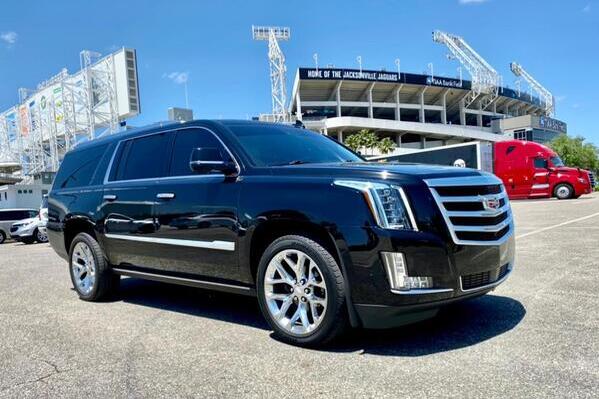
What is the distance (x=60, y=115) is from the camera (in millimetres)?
62781

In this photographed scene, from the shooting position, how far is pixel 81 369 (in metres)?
3.59

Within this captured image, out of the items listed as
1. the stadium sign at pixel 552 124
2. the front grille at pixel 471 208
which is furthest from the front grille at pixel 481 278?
the stadium sign at pixel 552 124

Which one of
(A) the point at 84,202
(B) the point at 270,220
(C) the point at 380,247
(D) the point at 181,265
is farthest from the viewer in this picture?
(A) the point at 84,202

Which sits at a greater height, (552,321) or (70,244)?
(70,244)

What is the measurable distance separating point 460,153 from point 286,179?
2303 centimetres

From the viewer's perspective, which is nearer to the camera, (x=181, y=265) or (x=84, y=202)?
(x=181, y=265)

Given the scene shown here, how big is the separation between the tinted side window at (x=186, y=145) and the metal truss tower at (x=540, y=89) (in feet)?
375

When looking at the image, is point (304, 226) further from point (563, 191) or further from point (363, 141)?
point (363, 141)

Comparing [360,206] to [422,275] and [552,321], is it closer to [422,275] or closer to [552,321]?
[422,275]

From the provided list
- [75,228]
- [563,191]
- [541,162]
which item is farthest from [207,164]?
[563,191]

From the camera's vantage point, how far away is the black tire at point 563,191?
2377cm

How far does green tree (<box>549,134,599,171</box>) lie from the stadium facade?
9.69m

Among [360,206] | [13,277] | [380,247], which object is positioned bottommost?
[13,277]

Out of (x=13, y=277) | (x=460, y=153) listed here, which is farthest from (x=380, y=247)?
(x=460, y=153)
